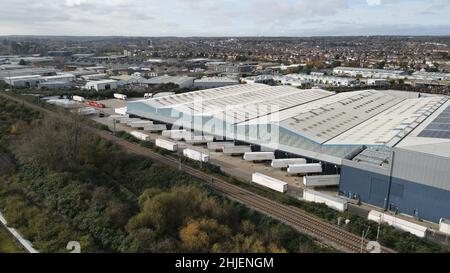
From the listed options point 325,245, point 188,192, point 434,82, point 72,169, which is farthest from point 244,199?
point 434,82

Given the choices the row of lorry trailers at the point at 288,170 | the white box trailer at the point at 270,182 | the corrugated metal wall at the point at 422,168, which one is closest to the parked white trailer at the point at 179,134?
the row of lorry trailers at the point at 288,170

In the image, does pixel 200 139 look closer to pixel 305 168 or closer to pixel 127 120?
pixel 305 168

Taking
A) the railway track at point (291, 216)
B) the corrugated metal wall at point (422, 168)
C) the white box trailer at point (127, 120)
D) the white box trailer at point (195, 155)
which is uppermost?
the corrugated metal wall at point (422, 168)

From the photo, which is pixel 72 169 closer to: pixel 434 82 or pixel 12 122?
pixel 12 122

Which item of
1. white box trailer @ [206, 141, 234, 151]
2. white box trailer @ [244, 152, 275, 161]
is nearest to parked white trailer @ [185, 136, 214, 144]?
white box trailer @ [206, 141, 234, 151]

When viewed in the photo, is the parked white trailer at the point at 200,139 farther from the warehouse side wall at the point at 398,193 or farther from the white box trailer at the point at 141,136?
the warehouse side wall at the point at 398,193

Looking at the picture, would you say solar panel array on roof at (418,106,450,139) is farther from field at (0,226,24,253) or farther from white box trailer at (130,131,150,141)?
field at (0,226,24,253)

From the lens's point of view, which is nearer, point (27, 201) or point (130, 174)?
point (27, 201)
